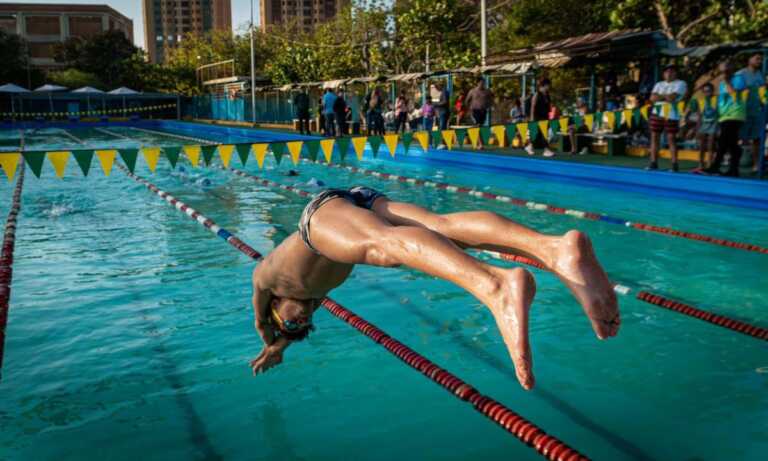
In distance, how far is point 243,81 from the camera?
133 ft

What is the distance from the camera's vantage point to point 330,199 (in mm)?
2680

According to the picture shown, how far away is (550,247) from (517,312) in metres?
0.39

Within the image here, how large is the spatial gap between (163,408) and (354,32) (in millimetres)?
38961

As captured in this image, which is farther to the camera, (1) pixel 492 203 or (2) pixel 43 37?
(2) pixel 43 37

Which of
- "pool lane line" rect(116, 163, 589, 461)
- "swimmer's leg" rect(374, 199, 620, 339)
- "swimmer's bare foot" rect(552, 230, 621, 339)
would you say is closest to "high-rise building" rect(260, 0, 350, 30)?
"pool lane line" rect(116, 163, 589, 461)

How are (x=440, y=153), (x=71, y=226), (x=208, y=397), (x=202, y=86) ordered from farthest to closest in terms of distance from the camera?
(x=202, y=86) < (x=440, y=153) < (x=71, y=226) < (x=208, y=397)

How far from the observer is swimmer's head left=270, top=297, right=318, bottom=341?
10.3 ft

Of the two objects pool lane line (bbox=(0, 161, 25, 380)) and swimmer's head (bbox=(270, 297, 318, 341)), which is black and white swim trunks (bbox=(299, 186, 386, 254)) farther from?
pool lane line (bbox=(0, 161, 25, 380))

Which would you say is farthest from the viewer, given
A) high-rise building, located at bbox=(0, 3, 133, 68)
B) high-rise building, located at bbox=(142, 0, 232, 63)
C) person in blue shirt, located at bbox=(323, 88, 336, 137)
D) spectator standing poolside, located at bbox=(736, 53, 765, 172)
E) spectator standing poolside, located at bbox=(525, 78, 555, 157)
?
high-rise building, located at bbox=(142, 0, 232, 63)

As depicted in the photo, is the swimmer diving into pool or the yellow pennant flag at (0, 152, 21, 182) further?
the yellow pennant flag at (0, 152, 21, 182)

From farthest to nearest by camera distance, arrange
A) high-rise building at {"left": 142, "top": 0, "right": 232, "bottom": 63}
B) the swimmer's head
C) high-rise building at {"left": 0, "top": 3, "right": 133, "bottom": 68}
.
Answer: high-rise building at {"left": 142, "top": 0, "right": 232, "bottom": 63} < high-rise building at {"left": 0, "top": 3, "right": 133, "bottom": 68} < the swimmer's head

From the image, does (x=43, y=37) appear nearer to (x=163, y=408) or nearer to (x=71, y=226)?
(x=71, y=226)

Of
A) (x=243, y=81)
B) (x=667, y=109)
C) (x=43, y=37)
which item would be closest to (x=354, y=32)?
(x=243, y=81)

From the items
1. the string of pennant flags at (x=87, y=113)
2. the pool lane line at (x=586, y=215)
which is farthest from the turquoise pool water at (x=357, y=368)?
the string of pennant flags at (x=87, y=113)
